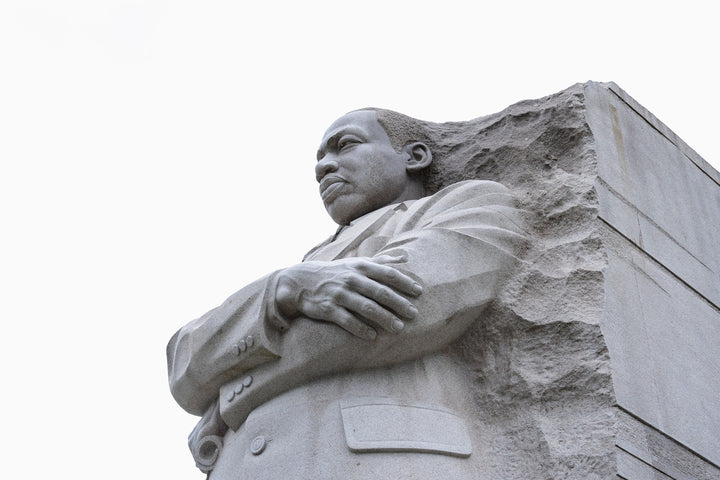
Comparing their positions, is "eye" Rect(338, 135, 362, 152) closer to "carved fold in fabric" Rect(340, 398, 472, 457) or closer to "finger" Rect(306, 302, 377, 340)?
"finger" Rect(306, 302, 377, 340)

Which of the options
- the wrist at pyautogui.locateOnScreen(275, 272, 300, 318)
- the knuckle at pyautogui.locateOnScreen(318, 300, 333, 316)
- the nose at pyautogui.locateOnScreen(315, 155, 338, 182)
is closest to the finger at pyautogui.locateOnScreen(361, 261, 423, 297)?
the knuckle at pyautogui.locateOnScreen(318, 300, 333, 316)

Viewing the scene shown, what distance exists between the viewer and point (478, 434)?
489cm

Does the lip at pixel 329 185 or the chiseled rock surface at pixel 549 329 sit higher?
the lip at pixel 329 185

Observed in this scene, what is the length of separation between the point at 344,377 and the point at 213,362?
658 mm

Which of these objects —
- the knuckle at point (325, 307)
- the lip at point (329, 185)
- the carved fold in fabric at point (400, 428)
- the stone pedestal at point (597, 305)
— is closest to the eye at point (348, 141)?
the lip at point (329, 185)

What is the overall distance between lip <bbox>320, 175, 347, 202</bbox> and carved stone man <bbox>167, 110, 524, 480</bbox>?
22.1 inches

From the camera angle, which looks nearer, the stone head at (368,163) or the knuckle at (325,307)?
the knuckle at (325,307)

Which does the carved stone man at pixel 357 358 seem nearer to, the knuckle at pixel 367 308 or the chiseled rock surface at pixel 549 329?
the knuckle at pixel 367 308

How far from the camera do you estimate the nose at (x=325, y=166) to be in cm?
600

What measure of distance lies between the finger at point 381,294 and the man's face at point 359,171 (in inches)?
51.1

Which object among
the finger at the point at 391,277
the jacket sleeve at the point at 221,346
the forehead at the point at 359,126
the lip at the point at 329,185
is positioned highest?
the forehead at the point at 359,126

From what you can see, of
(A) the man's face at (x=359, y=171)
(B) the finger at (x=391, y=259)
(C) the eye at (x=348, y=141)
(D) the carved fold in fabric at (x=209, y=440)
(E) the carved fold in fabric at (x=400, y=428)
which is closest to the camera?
(E) the carved fold in fabric at (x=400, y=428)

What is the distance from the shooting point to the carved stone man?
4598mm

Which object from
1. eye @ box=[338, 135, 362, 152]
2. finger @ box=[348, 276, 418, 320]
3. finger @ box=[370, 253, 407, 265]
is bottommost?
finger @ box=[348, 276, 418, 320]
